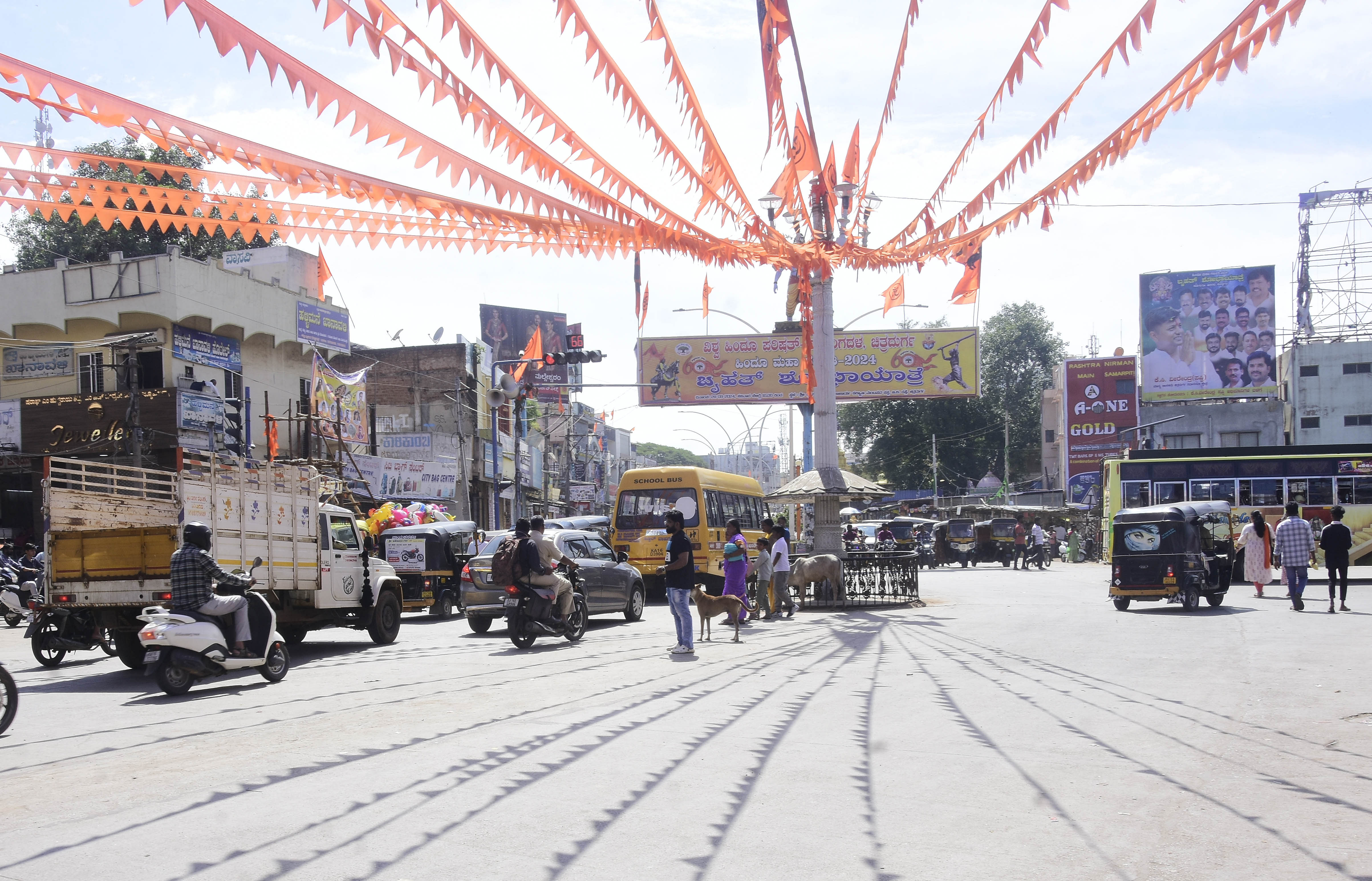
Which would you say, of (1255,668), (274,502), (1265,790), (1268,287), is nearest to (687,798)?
(1265,790)

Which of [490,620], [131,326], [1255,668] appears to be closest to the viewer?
[1255,668]

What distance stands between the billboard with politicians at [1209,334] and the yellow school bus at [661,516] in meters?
35.6

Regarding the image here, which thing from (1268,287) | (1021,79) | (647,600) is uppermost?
(1268,287)

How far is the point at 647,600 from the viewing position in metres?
26.5

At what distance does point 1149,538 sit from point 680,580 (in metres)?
9.53

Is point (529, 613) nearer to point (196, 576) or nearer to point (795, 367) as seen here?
point (196, 576)

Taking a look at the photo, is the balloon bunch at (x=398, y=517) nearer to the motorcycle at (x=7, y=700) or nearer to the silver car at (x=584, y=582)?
the silver car at (x=584, y=582)

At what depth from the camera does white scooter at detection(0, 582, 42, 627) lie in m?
19.9

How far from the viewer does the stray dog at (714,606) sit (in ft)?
46.4

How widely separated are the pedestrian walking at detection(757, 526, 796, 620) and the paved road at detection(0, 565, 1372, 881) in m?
6.25

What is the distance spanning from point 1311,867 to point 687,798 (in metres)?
2.93

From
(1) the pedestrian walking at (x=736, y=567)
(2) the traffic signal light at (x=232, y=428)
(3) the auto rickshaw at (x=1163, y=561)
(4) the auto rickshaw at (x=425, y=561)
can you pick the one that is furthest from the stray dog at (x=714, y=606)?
(2) the traffic signal light at (x=232, y=428)

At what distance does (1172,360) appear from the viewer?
173 feet

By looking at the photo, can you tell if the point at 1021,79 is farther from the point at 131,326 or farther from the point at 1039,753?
the point at 131,326
